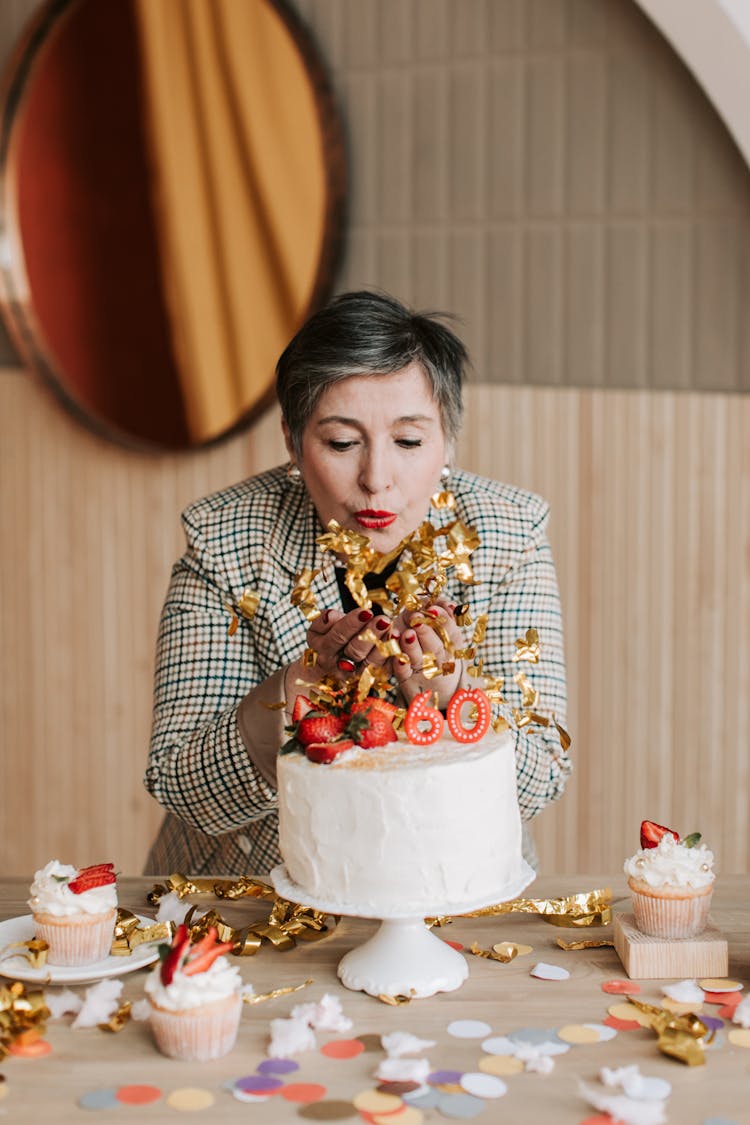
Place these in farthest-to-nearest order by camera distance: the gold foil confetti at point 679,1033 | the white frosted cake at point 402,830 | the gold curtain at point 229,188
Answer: the gold curtain at point 229,188 < the white frosted cake at point 402,830 < the gold foil confetti at point 679,1033

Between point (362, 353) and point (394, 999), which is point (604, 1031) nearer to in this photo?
point (394, 999)

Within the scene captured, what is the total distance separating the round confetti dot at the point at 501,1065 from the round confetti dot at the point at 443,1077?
24 millimetres

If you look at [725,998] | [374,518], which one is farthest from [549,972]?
[374,518]

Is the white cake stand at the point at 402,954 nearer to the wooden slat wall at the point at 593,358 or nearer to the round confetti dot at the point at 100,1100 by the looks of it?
the round confetti dot at the point at 100,1100

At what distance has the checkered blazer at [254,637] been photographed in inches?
70.2

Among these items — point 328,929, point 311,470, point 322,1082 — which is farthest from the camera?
point 311,470

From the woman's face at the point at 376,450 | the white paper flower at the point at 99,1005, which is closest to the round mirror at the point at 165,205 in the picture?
the woman's face at the point at 376,450

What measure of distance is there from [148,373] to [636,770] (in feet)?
4.84

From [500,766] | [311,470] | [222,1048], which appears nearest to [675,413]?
[311,470]

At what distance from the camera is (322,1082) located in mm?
1131

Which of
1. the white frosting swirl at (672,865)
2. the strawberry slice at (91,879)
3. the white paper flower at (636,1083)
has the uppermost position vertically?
the white frosting swirl at (672,865)

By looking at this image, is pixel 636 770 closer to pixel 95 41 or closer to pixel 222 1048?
pixel 222 1048

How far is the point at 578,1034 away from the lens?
3.99 feet

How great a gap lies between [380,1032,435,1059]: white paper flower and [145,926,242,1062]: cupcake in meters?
0.14
